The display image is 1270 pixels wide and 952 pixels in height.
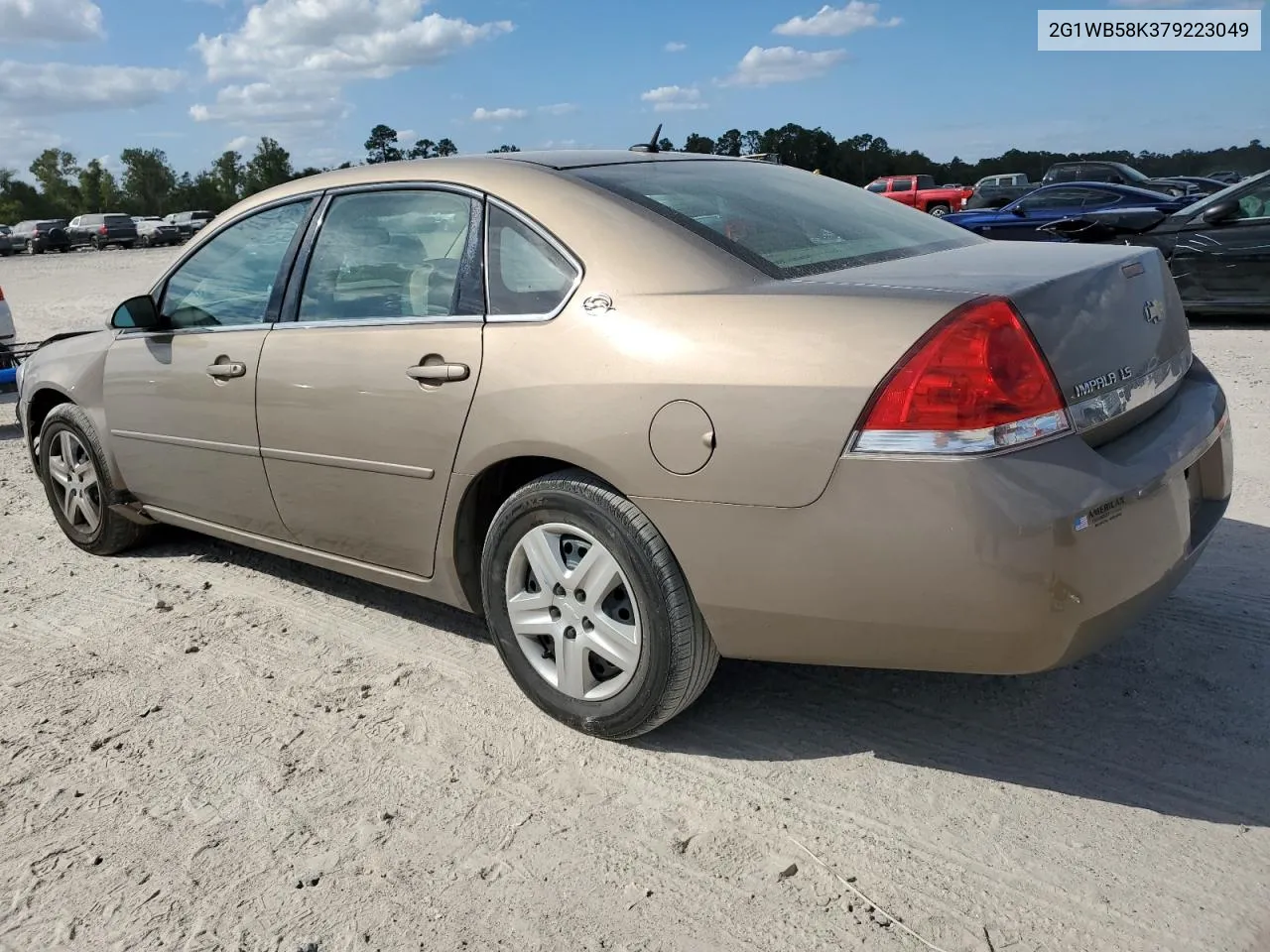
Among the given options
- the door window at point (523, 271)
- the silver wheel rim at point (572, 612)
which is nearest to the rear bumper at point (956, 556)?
the silver wheel rim at point (572, 612)

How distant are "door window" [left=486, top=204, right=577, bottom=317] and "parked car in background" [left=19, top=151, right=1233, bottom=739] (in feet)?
0.03

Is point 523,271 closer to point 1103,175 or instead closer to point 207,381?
point 207,381

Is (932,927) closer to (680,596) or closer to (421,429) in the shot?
(680,596)

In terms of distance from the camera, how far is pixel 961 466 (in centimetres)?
Answer: 224

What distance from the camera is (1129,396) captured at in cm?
255

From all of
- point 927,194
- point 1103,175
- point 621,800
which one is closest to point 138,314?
point 621,800

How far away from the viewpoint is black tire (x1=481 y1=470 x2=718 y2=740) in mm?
2697

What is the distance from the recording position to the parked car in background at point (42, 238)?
166 ft

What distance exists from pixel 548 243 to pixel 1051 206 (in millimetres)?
14031

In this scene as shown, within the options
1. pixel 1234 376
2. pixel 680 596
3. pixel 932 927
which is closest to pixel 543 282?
pixel 680 596

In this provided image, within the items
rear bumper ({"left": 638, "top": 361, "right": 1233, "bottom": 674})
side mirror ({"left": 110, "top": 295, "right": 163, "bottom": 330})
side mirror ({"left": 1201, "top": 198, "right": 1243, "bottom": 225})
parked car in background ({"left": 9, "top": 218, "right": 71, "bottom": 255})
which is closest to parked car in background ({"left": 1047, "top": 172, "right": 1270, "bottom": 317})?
side mirror ({"left": 1201, "top": 198, "right": 1243, "bottom": 225})

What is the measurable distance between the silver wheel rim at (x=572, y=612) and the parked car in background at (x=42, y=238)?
2209 inches

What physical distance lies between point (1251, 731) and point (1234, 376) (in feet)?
17.7

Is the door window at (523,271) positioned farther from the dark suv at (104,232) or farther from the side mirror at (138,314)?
Answer: the dark suv at (104,232)
